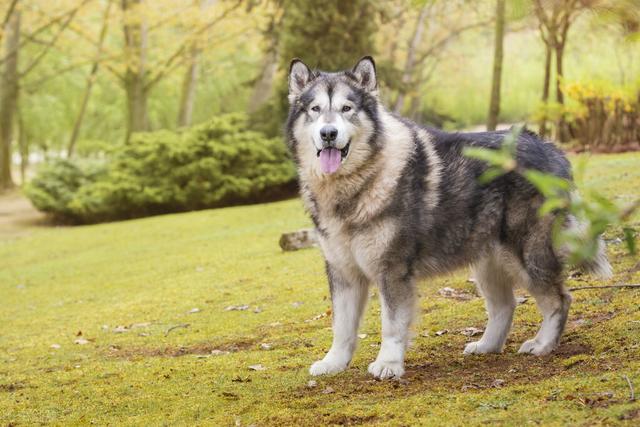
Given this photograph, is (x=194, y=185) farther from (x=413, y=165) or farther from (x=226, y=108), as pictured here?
(x=226, y=108)

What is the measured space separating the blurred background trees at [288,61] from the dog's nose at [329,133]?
1529 mm

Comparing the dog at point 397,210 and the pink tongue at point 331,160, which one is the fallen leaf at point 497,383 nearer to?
the dog at point 397,210

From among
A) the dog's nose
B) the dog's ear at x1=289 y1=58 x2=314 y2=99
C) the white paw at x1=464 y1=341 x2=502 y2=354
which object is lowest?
the white paw at x1=464 y1=341 x2=502 y2=354

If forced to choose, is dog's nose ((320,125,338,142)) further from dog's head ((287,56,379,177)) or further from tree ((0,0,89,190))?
tree ((0,0,89,190))

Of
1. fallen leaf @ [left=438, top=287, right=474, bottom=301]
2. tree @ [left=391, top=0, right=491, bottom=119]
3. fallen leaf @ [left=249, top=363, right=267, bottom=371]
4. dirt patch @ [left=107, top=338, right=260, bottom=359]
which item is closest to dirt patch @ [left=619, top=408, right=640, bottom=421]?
fallen leaf @ [left=249, top=363, right=267, bottom=371]

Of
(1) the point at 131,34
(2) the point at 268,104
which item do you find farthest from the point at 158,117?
(2) the point at 268,104

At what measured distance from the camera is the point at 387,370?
17.3 ft

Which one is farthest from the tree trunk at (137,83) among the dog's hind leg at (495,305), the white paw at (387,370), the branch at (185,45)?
the white paw at (387,370)

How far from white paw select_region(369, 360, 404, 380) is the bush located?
1781 centimetres

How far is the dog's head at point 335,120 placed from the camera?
5355 millimetres

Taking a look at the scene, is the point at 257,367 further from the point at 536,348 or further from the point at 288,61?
the point at 288,61

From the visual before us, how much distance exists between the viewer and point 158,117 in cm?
4719

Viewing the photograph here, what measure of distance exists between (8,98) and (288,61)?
15505mm

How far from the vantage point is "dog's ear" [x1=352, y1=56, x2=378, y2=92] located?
5.60 m
